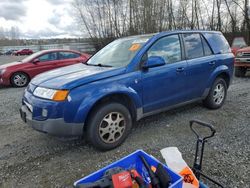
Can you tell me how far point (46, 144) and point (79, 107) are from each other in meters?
1.09

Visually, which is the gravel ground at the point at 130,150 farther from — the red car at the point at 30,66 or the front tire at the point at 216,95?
the red car at the point at 30,66

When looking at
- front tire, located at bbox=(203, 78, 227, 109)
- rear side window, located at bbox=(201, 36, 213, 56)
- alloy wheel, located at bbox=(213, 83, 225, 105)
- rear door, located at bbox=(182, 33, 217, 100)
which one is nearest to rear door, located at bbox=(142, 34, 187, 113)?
rear door, located at bbox=(182, 33, 217, 100)

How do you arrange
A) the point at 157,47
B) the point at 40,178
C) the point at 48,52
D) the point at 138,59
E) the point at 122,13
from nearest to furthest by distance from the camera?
A: the point at 40,178
the point at 138,59
the point at 157,47
the point at 48,52
the point at 122,13

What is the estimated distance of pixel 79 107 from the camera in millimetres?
2877

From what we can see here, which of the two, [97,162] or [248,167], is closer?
[248,167]

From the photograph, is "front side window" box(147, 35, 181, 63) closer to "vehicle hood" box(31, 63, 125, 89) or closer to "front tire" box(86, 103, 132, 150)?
"vehicle hood" box(31, 63, 125, 89)

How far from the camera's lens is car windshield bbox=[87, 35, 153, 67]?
3594 mm

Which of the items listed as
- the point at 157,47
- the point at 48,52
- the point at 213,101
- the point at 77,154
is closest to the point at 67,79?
the point at 77,154

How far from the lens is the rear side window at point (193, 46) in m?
4.18

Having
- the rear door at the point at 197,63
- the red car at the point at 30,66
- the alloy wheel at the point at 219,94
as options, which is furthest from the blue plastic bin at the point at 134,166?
the red car at the point at 30,66

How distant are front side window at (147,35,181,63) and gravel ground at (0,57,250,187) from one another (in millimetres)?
1195

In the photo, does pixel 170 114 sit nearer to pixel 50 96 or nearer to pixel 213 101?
pixel 213 101

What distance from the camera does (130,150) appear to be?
3266 millimetres

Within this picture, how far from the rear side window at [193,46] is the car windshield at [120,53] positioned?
81 centimetres
